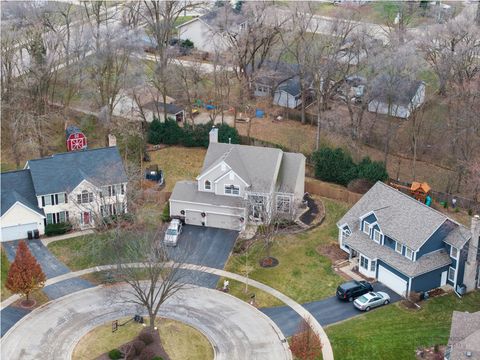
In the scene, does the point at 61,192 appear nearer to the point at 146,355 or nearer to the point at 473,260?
the point at 146,355

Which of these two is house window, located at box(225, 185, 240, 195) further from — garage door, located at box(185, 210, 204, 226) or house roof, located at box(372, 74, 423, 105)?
house roof, located at box(372, 74, 423, 105)

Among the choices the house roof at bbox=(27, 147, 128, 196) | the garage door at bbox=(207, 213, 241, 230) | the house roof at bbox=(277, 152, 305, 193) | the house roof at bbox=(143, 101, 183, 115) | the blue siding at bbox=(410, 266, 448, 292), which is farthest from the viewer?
the house roof at bbox=(143, 101, 183, 115)

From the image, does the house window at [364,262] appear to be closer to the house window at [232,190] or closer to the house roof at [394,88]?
the house window at [232,190]

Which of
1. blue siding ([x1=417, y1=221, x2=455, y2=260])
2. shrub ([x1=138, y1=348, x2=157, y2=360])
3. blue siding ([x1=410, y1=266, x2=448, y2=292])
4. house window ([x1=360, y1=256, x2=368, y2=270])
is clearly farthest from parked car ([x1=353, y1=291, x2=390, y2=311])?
shrub ([x1=138, y1=348, x2=157, y2=360])

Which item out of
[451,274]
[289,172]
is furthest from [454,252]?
[289,172]

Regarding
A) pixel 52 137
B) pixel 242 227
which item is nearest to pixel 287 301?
pixel 242 227

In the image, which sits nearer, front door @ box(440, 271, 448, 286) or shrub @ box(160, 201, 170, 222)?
front door @ box(440, 271, 448, 286)

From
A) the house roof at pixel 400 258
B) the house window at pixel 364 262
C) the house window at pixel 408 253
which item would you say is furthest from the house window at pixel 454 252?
the house window at pixel 364 262
